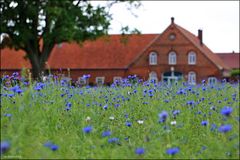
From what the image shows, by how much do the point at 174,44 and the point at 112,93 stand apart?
Result: 1644 inches

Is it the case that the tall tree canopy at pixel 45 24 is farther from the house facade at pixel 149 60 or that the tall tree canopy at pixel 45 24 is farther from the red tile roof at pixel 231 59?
the red tile roof at pixel 231 59

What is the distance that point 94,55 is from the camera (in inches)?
1973

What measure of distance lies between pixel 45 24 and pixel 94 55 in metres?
20.8

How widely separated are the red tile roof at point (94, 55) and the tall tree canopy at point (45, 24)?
61.5 feet

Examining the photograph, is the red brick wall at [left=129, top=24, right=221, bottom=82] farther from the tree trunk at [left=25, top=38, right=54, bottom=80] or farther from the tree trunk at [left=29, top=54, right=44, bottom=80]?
the tree trunk at [left=29, top=54, right=44, bottom=80]

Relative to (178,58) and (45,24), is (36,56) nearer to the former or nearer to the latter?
(45,24)

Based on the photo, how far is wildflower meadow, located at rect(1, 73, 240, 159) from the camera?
364cm

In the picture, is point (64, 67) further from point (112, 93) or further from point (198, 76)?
point (112, 93)

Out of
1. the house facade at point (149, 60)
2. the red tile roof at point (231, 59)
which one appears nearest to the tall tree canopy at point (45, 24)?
the house facade at point (149, 60)

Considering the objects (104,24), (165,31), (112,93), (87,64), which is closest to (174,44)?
(165,31)

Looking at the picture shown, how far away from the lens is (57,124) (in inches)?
224

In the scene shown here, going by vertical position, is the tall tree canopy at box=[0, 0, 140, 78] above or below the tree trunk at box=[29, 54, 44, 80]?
above

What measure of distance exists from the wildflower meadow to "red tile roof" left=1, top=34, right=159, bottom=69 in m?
40.4

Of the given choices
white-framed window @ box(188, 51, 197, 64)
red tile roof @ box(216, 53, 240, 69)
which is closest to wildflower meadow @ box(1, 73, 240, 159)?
white-framed window @ box(188, 51, 197, 64)
